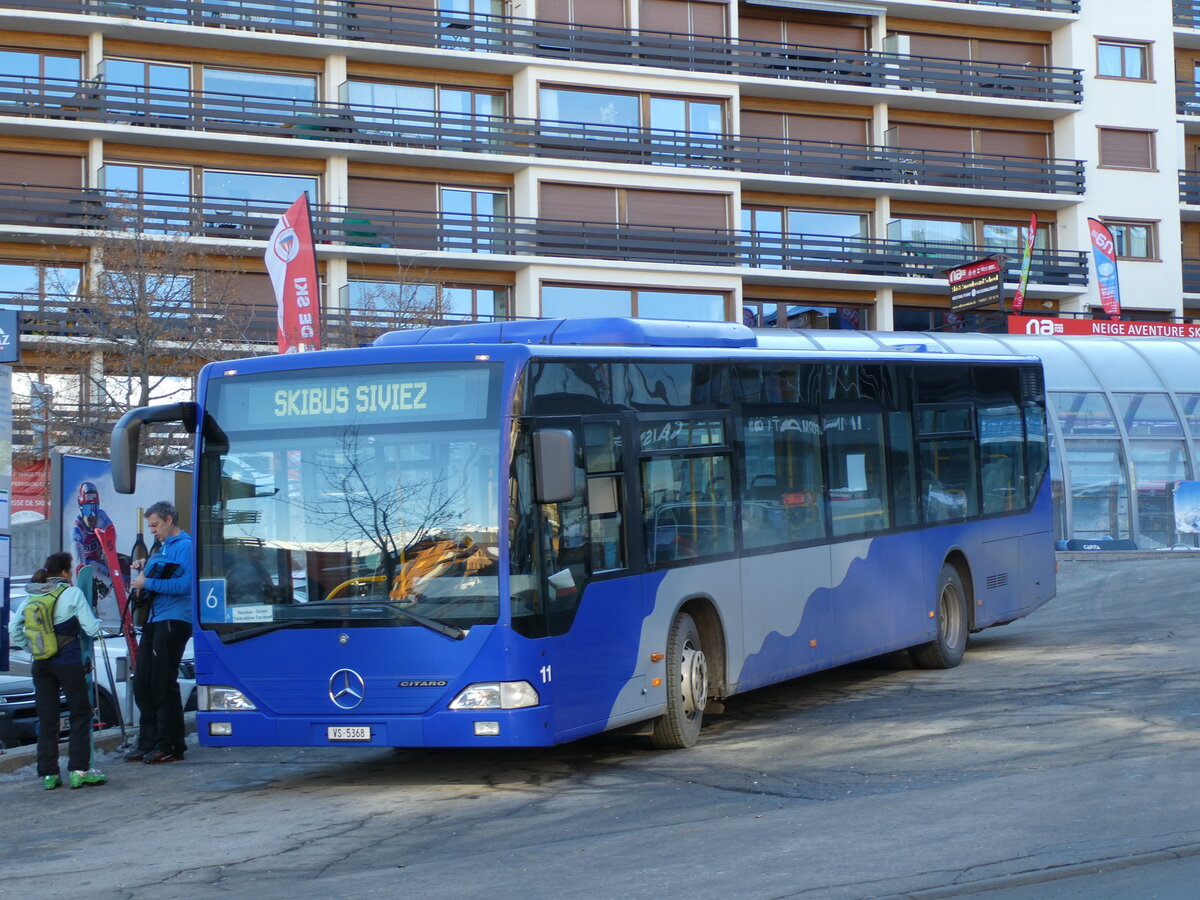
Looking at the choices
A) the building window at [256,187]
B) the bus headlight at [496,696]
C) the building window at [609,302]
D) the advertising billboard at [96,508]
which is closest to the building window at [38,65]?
the building window at [256,187]

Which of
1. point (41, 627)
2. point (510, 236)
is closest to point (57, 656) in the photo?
point (41, 627)

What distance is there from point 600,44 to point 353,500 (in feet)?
124

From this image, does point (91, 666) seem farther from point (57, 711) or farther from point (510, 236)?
point (510, 236)

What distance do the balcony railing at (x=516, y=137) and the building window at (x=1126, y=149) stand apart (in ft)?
5.21

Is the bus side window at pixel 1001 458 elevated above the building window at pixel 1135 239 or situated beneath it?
situated beneath

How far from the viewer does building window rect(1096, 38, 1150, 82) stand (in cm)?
5297

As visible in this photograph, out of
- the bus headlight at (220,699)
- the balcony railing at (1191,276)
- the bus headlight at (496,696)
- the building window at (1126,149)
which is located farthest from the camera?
the balcony railing at (1191,276)

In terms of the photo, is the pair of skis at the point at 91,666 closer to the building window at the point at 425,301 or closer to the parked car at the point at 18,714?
the parked car at the point at 18,714

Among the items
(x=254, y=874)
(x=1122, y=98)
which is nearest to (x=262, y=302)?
(x=1122, y=98)

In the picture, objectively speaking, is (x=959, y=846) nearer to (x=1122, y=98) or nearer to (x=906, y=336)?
(x=906, y=336)

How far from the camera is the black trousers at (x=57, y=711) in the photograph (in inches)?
446

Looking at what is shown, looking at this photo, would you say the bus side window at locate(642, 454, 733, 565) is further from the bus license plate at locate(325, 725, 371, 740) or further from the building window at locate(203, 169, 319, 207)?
the building window at locate(203, 169, 319, 207)

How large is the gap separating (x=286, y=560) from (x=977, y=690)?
21.3ft

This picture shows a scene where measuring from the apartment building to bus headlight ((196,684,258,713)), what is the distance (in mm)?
26322
